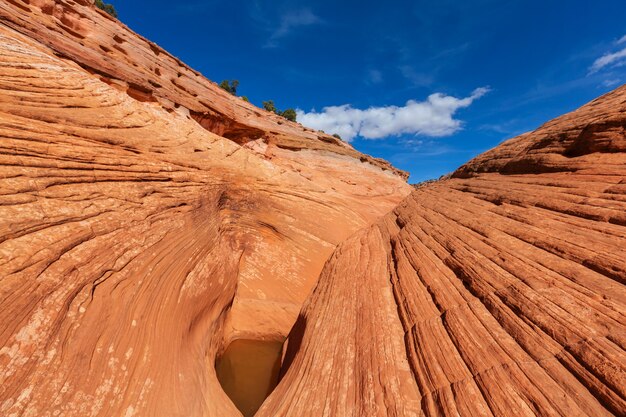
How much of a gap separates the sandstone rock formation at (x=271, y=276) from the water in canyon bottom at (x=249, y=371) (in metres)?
0.53

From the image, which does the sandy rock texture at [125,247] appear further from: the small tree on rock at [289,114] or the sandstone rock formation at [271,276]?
the small tree on rock at [289,114]

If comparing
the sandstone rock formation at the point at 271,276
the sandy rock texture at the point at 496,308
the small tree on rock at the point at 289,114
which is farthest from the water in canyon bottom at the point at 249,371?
the small tree on rock at the point at 289,114

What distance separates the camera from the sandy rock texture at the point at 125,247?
16.5 ft

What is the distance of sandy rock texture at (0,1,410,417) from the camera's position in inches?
198

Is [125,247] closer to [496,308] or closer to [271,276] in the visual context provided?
[271,276]

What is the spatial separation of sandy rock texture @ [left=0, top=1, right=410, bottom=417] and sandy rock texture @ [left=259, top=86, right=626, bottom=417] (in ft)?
9.39

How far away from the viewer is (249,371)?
1005 cm

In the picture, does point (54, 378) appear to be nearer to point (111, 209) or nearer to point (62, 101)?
point (111, 209)

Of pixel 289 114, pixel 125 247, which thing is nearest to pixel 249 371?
pixel 125 247

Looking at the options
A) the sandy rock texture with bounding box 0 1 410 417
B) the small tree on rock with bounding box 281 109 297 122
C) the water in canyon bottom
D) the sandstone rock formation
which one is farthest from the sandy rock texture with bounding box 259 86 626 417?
the small tree on rock with bounding box 281 109 297 122

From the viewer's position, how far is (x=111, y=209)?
7.20 meters

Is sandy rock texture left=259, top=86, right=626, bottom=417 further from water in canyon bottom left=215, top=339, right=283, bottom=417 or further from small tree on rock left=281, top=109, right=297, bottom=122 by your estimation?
small tree on rock left=281, top=109, right=297, bottom=122

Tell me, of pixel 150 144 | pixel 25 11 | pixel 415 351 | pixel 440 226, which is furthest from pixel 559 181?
pixel 25 11

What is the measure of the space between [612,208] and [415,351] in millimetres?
5625
